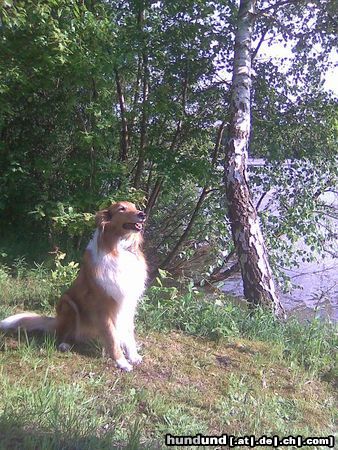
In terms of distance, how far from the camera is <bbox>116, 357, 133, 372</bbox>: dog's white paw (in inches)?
158

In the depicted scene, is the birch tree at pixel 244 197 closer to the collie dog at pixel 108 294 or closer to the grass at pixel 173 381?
the grass at pixel 173 381

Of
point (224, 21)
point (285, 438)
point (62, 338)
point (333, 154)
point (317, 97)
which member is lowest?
point (285, 438)

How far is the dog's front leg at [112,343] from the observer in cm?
409

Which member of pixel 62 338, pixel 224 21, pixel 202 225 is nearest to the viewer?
pixel 62 338

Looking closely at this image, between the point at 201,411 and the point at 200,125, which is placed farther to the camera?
the point at 200,125

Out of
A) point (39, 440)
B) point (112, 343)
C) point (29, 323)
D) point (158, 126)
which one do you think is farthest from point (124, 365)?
point (158, 126)

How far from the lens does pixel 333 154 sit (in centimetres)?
912

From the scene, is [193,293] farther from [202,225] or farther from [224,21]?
[224,21]

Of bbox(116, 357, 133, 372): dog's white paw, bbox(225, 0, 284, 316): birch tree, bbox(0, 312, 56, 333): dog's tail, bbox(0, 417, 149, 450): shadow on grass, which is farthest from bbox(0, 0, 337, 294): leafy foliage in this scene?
bbox(0, 417, 149, 450): shadow on grass

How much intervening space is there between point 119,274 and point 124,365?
0.76m

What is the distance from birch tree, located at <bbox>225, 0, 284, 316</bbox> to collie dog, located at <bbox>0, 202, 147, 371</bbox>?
1.67m

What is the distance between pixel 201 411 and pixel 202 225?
6.58 metres

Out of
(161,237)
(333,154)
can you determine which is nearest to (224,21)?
(333,154)

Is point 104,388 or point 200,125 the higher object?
point 200,125
